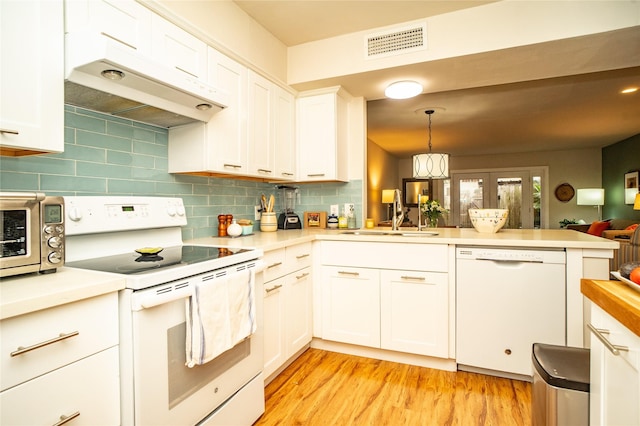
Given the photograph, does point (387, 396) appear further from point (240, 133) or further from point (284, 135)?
point (284, 135)

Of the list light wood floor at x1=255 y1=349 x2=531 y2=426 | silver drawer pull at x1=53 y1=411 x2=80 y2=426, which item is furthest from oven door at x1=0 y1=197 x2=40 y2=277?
light wood floor at x1=255 y1=349 x2=531 y2=426

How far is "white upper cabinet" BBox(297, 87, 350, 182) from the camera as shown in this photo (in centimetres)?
299

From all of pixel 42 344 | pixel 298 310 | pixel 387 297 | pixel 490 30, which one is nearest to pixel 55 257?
pixel 42 344

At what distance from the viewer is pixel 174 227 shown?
2.06 metres

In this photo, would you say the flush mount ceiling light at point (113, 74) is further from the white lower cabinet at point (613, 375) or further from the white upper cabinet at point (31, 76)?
the white lower cabinet at point (613, 375)

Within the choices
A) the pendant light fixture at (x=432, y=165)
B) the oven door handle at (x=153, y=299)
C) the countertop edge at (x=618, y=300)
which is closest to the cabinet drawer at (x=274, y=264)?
the oven door handle at (x=153, y=299)

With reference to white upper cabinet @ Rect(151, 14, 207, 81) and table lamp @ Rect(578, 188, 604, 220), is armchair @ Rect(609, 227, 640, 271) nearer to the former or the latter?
table lamp @ Rect(578, 188, 604, 220)

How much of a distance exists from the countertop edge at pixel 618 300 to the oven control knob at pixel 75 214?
6.35 feet

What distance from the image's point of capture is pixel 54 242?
3.83 ft

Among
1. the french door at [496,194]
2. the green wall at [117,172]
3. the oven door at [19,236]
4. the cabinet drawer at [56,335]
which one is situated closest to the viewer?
the cabinet drawer at [56,335]

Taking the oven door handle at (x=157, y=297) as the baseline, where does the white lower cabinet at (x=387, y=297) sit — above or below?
Result: below

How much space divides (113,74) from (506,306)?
243 centimetres

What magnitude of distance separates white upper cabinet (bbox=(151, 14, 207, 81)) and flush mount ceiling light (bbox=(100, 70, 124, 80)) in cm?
39

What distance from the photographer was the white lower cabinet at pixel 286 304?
204 cm
